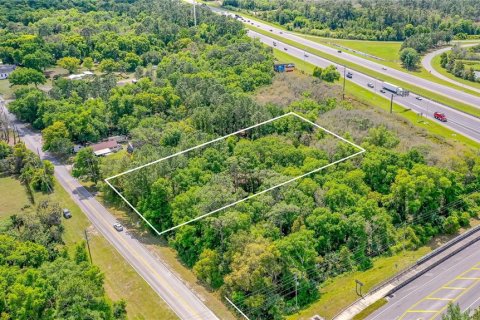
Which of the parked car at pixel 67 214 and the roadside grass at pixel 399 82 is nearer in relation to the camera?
the parked car at pixel 67 214

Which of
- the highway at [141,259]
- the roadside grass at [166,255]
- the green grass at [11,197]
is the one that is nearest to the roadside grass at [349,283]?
the roadside grass at [166,255]

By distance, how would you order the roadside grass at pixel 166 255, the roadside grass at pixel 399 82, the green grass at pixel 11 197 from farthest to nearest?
the roadside grass at pixel 399 82 → the green grass at pixel 11 197 → the roadside grass at pixel 166 255

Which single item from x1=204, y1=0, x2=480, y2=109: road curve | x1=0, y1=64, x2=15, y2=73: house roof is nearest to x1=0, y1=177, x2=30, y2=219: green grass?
x1=0, y1=64, x2=15, y2=73: house roof

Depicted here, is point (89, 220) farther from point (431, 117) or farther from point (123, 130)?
point (431, 117)

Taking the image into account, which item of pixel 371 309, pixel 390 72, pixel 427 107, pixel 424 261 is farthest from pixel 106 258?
pixel 390 72

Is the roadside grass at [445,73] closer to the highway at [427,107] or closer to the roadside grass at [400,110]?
the highway at [427,107]

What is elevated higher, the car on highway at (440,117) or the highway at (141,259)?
the car on highway at (440,117)

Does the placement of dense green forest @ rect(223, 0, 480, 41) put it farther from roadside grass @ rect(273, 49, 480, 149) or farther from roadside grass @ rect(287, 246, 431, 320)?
roadside grass @ rect(287, 246, 431, 320)
